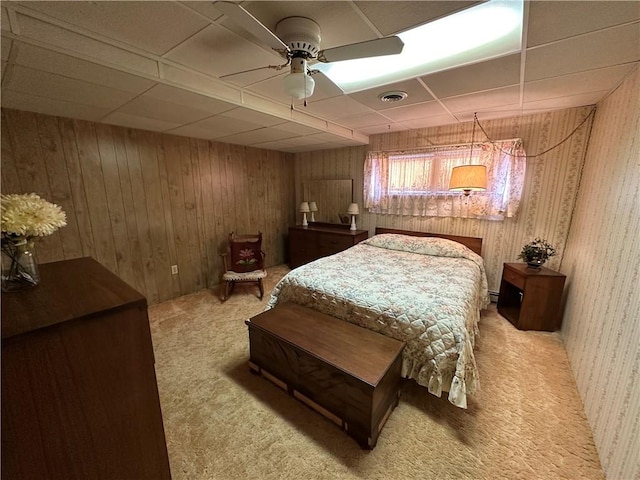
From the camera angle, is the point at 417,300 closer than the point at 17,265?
No

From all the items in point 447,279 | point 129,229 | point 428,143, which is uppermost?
point 428,143

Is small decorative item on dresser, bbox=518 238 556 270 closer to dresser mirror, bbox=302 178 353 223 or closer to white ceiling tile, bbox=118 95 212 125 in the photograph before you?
dresser mirror, bbox=302 178 353 223

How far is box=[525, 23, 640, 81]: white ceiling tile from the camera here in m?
1.34

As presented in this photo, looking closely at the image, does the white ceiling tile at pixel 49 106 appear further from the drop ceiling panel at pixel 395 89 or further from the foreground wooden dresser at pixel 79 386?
the drop ceiling panel at pixel 395 89

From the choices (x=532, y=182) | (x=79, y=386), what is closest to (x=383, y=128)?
(x=532, y=182)

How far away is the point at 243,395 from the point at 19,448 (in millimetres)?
1281

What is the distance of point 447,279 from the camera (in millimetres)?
2199

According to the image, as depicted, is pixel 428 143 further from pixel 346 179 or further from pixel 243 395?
pixel 243 395

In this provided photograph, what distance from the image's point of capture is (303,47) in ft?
4.41

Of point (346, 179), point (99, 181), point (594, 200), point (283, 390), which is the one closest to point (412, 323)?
point (283, 390)

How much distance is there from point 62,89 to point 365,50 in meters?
2.04

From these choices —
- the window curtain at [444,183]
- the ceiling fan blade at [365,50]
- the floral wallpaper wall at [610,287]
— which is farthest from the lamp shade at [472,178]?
the ceiling fan blade at [365,50]

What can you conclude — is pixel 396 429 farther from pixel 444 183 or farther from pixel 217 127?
pixel 217 127

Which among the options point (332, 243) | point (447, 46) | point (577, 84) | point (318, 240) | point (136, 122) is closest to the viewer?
point (447, 46)
